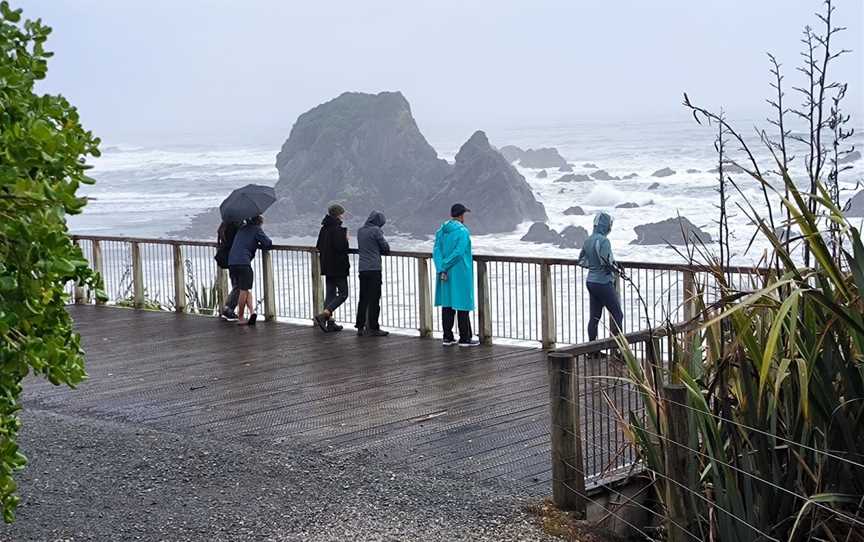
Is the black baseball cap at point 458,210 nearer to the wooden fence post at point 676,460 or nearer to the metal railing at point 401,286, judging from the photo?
the metal railing at point 401,286

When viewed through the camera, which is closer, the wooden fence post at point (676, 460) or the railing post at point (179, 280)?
the wooden fence post at point (676, 460)

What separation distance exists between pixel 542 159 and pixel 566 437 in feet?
408

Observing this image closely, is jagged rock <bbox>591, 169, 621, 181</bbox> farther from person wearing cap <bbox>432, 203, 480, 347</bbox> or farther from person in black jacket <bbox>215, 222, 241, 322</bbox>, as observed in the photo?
person wearing cap <bbox>432, 203, 480, 347</bbox>

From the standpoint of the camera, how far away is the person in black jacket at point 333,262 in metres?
16.6

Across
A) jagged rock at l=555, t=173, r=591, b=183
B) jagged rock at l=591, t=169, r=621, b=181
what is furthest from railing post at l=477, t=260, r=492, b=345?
jagged rock at l=555, t=173, r=591, b=183

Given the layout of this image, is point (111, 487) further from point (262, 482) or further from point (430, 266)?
point (430, 266)

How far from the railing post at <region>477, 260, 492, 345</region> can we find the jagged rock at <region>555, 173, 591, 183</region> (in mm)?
90843

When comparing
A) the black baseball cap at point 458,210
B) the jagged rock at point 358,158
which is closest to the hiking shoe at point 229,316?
the black baseball cap at point 458,210

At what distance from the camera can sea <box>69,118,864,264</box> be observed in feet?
244

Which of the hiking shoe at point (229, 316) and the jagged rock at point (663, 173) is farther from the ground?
the jagged rock at point (663, 173)

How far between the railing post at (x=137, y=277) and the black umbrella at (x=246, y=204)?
259cm

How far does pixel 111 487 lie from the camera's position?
8914 millimetres

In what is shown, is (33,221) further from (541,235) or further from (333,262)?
(541,235)

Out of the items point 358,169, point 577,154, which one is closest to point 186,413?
point 358,169
